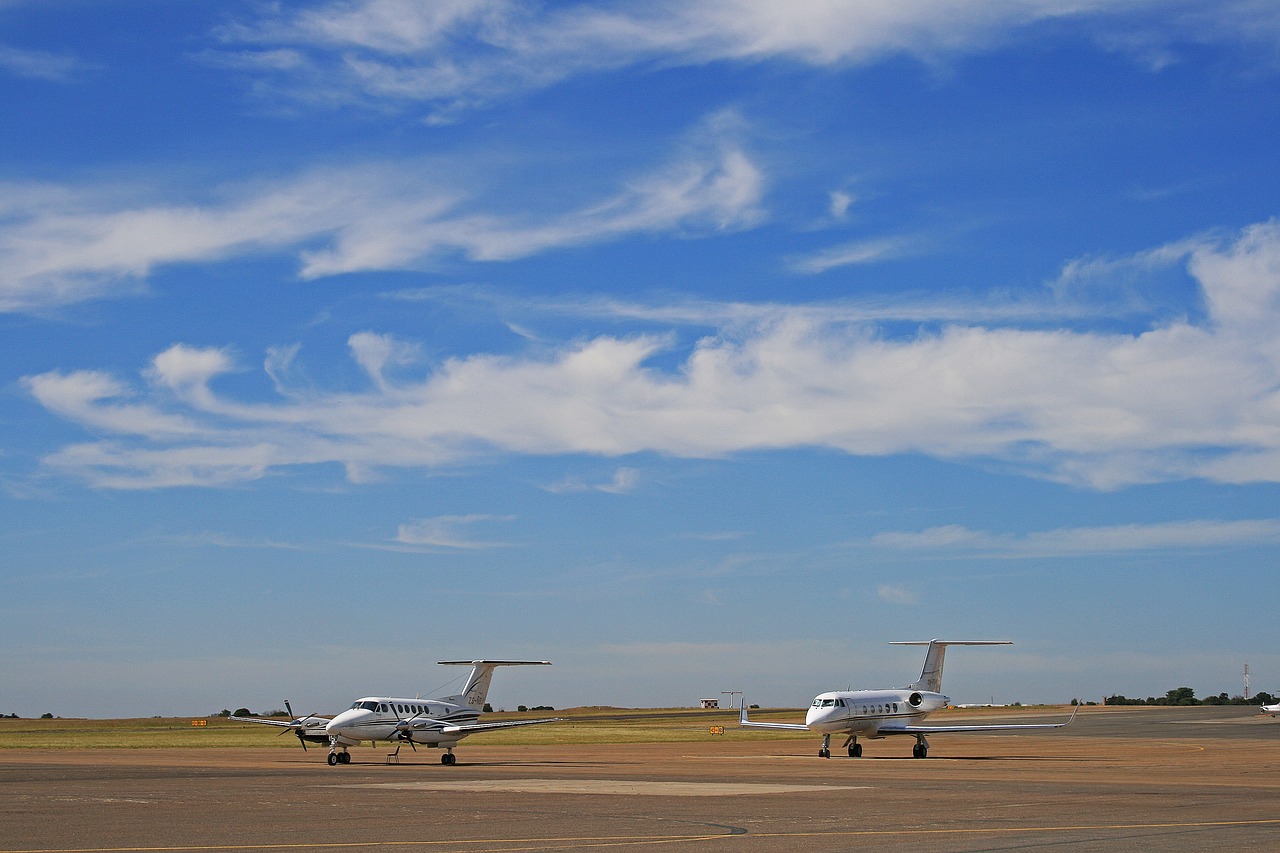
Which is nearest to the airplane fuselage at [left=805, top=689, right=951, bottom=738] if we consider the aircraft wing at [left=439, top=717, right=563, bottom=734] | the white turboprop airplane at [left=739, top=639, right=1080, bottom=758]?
the white turboprop airplane at [left=739, top=639, right=1080, bottom=758]

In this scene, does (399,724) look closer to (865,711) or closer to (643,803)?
(865,711)

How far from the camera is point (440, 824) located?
81.3ft

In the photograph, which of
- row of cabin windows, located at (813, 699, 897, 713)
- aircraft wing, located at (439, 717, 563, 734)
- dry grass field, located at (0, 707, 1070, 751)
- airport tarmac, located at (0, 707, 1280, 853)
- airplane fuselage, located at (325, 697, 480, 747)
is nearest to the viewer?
airport tarmac, located at (0, 707, 1280, 853)

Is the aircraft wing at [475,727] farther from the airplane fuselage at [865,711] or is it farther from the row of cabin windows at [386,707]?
the airplane fuselage at [865,711]

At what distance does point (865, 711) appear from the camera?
192 feet

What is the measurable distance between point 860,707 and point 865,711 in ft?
1.19

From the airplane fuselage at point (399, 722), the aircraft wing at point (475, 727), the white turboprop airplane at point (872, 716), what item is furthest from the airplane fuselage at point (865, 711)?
the airplane fuselage at point (399, 722)

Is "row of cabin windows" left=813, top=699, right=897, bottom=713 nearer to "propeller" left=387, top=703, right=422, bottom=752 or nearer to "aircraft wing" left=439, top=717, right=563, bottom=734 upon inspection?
"aircraft wing" left=439, top=717, right=563, bottom=734

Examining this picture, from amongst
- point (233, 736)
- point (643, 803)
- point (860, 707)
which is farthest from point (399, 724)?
point (233, 736)

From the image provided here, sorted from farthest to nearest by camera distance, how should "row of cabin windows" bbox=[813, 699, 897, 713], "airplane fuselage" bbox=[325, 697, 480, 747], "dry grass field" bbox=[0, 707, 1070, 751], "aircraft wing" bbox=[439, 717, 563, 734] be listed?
"dry grass field" bbox=[0, 707, 1070, 751] → "row of cabin windows" bbox=[813, 699, 897, 713] → "aircraft wing" bbox=[439, 717, 563, 734] → "airplane fuselage" bbox=[325, 697, 480, 747]

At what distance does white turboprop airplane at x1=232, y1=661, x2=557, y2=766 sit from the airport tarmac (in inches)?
50.0

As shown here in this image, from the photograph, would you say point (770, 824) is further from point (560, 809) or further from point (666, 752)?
point (666, 752)

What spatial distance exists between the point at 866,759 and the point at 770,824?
1312 inches

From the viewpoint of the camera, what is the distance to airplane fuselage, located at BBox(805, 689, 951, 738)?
5731cm
